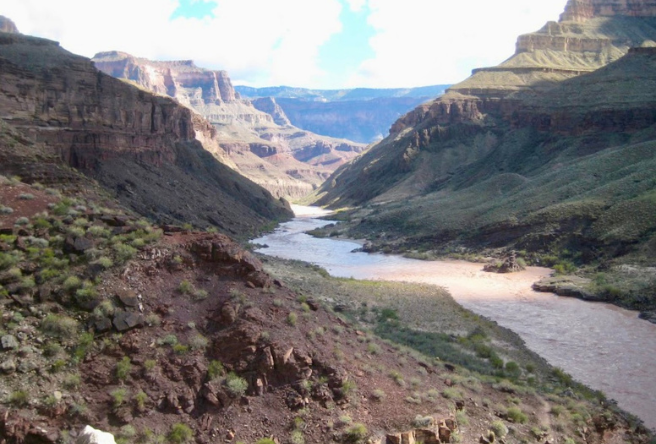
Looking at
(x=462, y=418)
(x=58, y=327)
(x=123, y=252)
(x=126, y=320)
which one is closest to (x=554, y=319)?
(x=462, y=418)

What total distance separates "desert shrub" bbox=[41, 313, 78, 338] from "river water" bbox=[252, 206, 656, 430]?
1724 cm

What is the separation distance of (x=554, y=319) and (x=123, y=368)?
25.8m

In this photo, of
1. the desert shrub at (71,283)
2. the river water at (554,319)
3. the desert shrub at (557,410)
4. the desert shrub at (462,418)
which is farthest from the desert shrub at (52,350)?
the river water at (554,319)

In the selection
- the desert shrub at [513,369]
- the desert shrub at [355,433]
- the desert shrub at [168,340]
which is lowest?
the desert shrub at [513,369]

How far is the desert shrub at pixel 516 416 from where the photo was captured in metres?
15.4

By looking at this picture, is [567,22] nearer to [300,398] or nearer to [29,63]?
[29,63]

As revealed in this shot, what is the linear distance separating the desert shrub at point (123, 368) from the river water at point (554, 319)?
1598 centimetres

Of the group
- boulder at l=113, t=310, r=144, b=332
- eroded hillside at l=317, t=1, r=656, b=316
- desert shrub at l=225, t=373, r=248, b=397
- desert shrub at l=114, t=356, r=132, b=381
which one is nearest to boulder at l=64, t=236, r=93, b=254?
boulder at l=113, t=310, r=144, b=332

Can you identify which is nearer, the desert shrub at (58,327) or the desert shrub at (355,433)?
the desert shrub at (58,327)

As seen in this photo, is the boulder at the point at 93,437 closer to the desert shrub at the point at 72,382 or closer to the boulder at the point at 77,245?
the desert shrub at the point at 72,382

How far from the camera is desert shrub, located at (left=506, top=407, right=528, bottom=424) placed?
15.4 meters

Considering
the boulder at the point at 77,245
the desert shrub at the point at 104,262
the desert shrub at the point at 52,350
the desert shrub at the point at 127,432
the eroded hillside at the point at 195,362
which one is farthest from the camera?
the boulder at the point at 77,245

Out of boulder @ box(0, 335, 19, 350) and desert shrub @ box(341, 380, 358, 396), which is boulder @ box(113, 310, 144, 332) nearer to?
boulder @ box(0, 335, 19, 350)

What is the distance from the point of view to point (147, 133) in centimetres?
6650
